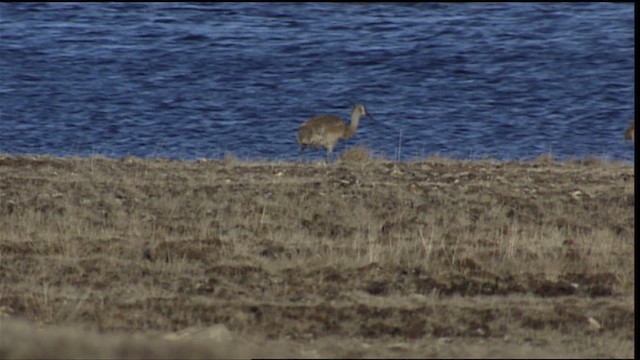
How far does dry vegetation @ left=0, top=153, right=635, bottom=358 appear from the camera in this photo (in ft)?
31.3

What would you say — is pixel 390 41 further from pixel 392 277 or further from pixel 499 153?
pixel 392 277

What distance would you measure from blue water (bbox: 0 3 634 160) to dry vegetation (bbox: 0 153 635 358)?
11.4 metres

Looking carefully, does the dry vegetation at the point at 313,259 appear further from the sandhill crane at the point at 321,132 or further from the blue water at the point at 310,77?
the blue water at the point at 310,77

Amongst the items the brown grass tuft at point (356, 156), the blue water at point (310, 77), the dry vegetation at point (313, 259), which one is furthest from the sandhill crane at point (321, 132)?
the blue water at point (310, 77)

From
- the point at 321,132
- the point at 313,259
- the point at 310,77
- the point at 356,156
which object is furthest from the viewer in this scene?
the point at 310,77

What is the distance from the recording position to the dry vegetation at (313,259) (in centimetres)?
953

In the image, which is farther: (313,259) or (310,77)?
(310,77)

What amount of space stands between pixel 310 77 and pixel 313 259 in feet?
92.4

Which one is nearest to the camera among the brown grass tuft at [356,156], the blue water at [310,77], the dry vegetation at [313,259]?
the dry vegetation at [313,259]

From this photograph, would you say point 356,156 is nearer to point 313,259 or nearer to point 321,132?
point 321,132

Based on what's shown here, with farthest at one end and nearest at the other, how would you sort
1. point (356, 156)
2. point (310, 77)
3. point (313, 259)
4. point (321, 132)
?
point (310, 77)
point (321, 132)
point (356, 156)
point (313, 259)

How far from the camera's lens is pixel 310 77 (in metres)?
40.2

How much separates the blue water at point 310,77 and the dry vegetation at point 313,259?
1136cm

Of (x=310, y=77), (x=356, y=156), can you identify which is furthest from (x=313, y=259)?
(x=310, y=77)
